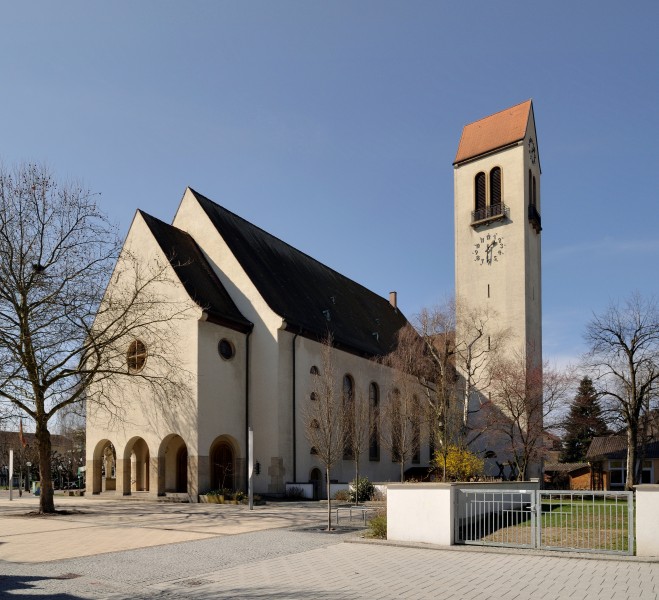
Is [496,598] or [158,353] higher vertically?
[158,353]

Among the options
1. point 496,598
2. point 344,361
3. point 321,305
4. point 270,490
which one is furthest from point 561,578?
point 321,305

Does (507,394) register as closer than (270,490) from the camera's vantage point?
No

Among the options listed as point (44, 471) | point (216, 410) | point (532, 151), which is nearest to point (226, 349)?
point (216, 410)

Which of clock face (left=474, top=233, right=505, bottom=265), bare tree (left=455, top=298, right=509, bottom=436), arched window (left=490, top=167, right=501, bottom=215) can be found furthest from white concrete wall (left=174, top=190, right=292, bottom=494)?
arched window (left=490, top=167, right=501, bottom=215)

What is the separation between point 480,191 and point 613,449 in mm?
19425

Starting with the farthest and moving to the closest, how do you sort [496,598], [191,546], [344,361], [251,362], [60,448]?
[60,448], [344,361], [251,362], [191,546], [496,598]

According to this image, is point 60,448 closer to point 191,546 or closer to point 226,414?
point 226,414

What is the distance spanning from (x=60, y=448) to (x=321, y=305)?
5263cm

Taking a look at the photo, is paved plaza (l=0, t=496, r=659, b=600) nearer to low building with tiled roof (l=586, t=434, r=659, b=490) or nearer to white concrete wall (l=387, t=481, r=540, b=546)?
white concrete wall (l=387, t=481, r=540, b=546)

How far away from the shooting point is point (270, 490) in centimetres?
2939

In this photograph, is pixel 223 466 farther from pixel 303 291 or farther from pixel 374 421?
pixel 303 291

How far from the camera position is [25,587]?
995cm

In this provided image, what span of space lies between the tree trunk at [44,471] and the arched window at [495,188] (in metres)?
30.3

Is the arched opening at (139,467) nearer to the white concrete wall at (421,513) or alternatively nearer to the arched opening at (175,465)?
the arched opening at (175,465)
